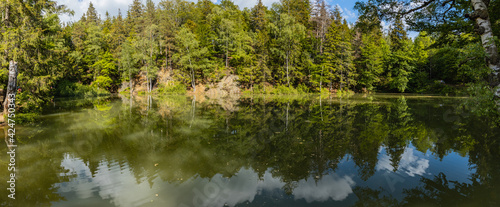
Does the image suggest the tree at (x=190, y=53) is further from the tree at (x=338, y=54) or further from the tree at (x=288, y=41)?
the tree at (x=338, y=54)

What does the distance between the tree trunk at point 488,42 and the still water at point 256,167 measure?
2313 mm

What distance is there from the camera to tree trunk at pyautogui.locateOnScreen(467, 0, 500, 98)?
5.72 meters

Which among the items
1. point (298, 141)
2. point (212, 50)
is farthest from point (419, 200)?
point (212, 50)

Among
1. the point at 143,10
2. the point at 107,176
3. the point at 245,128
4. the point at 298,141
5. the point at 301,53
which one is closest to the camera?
the point at 107,176

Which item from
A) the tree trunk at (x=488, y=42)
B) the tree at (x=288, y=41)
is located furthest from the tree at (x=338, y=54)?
the tree trunk at (x=488, y=42)

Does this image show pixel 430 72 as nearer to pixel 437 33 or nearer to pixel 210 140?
pixel 437 33

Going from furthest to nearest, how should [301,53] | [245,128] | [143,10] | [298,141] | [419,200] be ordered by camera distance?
[143,10]
[301,53]
[245,128]
[298,141]
[419,200]

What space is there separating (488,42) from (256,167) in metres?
6.66

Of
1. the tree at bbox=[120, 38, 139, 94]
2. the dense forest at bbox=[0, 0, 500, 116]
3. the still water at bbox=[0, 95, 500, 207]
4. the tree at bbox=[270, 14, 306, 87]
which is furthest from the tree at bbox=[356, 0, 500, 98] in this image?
the tree at bbox=[120, 38, 139, 94]

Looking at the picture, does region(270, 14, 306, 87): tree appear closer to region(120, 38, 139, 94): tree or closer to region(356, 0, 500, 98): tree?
region(120, 38, 139, 94): tree

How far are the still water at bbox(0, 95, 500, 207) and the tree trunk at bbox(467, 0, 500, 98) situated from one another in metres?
2.31

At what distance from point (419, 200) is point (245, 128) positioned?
308 inches

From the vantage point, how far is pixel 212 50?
2133 inches

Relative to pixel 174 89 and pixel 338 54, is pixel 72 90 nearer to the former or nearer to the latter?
pixel 174 89
